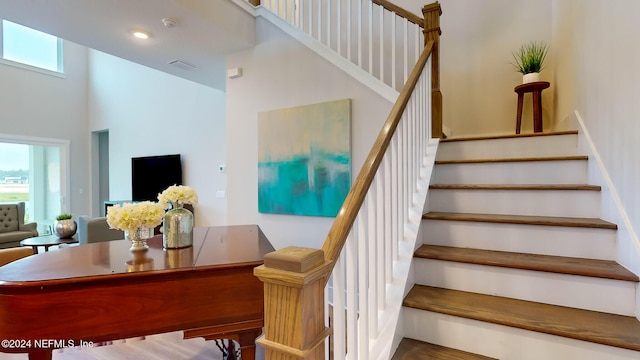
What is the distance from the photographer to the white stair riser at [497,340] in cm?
114

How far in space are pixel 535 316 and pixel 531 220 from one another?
513 mm

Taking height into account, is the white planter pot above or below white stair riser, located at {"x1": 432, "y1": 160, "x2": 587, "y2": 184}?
above

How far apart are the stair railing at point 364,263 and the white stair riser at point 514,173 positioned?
201mm

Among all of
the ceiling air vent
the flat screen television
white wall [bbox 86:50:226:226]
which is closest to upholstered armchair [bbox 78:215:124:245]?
white wall [bbox 86:50:226:226]

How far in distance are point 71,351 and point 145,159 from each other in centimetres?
430

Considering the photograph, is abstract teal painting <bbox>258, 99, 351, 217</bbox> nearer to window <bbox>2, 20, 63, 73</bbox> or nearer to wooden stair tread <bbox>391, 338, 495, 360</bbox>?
wooden stair tread <bbox>391, 338, 495, 360</bbox>

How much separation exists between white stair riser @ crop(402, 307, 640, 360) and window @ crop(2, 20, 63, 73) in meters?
8.08

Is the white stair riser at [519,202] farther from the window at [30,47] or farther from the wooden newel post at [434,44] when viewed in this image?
the window at [30,47]

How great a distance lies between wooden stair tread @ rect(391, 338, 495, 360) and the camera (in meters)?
1.30

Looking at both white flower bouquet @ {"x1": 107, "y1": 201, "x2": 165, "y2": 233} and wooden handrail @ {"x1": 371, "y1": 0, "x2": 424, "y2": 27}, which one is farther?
wooden handrail @ {"x1": 371, "y1": 0, "x2": 424, "y2": 27}

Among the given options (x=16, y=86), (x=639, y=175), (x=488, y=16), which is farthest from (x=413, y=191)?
(x=16, y=86)

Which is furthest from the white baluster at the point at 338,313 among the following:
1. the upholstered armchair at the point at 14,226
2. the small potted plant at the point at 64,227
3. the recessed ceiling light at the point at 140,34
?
the upholstered armchair at the point at 14,226

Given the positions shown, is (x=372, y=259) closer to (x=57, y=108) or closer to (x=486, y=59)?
(x=486, y=59)

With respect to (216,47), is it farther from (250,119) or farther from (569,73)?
(569,73)
